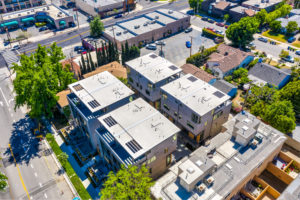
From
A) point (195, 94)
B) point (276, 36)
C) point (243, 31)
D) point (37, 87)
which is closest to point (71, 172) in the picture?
point (37, 87)

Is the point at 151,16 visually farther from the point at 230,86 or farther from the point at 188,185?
the point at 188,185

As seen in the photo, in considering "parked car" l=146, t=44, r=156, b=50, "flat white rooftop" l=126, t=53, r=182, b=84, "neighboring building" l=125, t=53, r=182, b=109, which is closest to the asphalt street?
"neighboring building" l=125, t=53, r=182, b=109

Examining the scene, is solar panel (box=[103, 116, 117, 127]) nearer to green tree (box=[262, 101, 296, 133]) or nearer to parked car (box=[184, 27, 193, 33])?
green tree (box=[262, 101, 296, 133])

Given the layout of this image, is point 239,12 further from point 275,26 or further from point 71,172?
point 71,172

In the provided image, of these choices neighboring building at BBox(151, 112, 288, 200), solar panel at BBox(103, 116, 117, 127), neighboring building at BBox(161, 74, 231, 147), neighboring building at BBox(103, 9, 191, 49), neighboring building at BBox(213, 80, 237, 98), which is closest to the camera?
neighboring building at BBox(151, 112, 288, 200)

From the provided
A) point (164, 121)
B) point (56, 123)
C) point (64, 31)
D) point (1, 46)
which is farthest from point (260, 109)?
point (1, 46)
